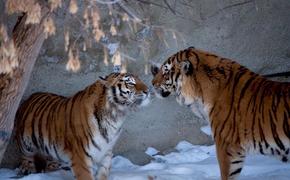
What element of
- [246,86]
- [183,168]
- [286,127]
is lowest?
[183,168]

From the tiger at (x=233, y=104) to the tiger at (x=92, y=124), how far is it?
1.21 ft

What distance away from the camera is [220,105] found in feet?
16.5

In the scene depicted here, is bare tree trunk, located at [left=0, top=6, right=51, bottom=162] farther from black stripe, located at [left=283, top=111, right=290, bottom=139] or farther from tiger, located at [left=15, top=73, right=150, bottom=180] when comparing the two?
black stripe, located at [left=283, top=111, right=290, bottom=139]

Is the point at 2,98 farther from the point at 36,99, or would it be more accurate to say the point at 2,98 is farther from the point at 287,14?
the point at 287,14

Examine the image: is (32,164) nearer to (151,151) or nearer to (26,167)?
(26,167)

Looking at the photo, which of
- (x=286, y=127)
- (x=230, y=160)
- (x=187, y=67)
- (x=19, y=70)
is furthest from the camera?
(x=187, y=67)

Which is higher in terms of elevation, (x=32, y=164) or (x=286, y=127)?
(x=286, y=127)

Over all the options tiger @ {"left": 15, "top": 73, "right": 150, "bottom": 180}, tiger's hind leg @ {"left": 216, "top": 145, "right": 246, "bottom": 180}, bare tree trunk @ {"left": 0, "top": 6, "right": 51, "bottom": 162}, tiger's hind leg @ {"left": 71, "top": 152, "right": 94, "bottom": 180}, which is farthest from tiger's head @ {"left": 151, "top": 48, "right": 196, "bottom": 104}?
bare tree trunk @ {"left": 0, "top": 6, "right": 51, "bottom": 162}

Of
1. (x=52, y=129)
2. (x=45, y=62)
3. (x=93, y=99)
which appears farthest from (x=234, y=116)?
(x=45, y=62)

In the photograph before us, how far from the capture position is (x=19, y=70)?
4.51m

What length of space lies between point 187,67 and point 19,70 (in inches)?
54.2

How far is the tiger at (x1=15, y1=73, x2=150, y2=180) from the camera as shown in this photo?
17.0 feet

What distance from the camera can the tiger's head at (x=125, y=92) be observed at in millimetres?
5238

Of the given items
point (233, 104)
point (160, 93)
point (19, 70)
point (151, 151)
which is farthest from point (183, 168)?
point (19, 70)
